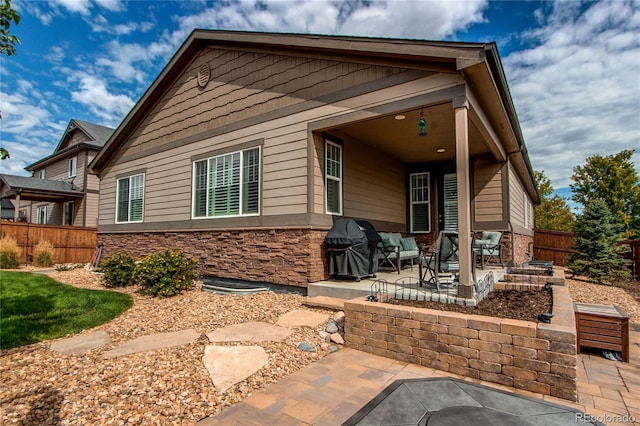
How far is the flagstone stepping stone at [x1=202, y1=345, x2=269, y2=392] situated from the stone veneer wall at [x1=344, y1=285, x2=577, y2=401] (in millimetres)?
1124

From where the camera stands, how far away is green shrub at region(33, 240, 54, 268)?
37.5ft

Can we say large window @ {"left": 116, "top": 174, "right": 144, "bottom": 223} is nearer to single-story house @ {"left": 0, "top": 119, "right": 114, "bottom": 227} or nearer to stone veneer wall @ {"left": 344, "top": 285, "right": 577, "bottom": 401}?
single-story house @ {"left": 0, "top": 119, "right": 114, "bottom": 227}

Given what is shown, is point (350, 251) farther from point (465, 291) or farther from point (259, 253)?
point (465, 291)

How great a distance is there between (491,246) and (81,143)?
19.2m

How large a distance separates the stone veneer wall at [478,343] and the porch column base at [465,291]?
0.86 m

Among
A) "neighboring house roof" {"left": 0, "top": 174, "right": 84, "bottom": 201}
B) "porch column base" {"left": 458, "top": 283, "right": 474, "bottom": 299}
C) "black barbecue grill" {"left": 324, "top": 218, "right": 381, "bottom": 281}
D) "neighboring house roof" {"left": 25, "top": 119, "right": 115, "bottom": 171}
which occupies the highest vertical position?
"neighboring house roof" {"left": 25, "top": 119, "right": 115, "bottom": 171}

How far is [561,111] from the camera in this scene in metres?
14.4

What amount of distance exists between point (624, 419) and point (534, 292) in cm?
259

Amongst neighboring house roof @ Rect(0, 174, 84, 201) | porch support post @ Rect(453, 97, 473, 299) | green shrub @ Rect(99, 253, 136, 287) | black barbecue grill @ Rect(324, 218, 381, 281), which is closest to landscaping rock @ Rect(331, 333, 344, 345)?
porch support post @ Rect(453, 97, 473, 299)

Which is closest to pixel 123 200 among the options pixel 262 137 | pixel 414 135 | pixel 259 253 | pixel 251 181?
pixel 251 181

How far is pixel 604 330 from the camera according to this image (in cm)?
391

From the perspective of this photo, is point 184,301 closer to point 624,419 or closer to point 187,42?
point 624,419

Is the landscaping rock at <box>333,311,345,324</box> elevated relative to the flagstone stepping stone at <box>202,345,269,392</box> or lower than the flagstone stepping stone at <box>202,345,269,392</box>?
elevated

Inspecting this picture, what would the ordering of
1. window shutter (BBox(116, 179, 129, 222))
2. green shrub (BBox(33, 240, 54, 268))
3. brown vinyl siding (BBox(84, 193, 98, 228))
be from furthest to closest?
brown vinyl siding (BBox(84, 193, 98, 228)) < green shrub (BBox(33, 240, 54, 268)) < window shutter (BBox(116, 179, 129, 222))
